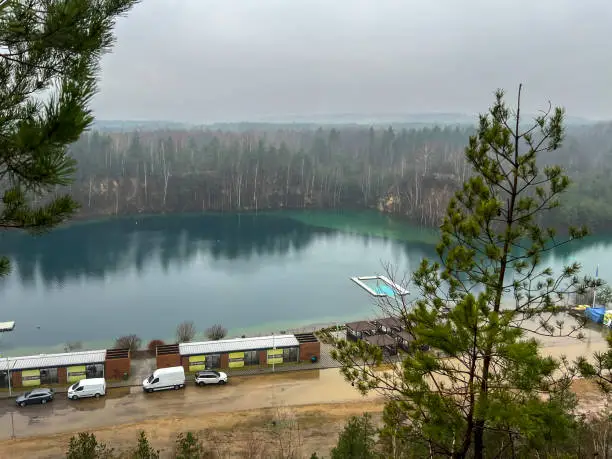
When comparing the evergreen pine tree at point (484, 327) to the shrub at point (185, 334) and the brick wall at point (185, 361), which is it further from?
the shrub at point (185, 334)

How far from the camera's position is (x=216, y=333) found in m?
16.0

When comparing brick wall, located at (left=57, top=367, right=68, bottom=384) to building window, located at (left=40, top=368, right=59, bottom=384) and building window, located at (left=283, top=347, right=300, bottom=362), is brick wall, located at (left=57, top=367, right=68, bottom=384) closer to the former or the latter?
building window, located at (left=40, top=368, right=59, bottom=384)

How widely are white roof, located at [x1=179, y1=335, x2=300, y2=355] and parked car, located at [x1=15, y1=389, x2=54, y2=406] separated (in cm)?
306

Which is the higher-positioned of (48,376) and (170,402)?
(48,376)

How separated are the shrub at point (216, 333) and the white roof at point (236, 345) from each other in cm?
187

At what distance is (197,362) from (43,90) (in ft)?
35.6

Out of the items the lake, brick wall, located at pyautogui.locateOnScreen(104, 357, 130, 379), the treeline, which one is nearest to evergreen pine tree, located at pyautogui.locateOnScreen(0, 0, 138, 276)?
the treeline

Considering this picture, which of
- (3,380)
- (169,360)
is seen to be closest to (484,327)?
(169,360)

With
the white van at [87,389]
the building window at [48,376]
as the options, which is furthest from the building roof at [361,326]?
the building window at [48,376]

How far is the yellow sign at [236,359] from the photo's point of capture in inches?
535

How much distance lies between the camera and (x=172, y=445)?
966 cm

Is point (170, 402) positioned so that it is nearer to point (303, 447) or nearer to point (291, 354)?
point (291, 354)

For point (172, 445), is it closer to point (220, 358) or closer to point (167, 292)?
point (220, 358)

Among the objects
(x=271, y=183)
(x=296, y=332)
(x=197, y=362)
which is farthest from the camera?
(x=271, y=183)
